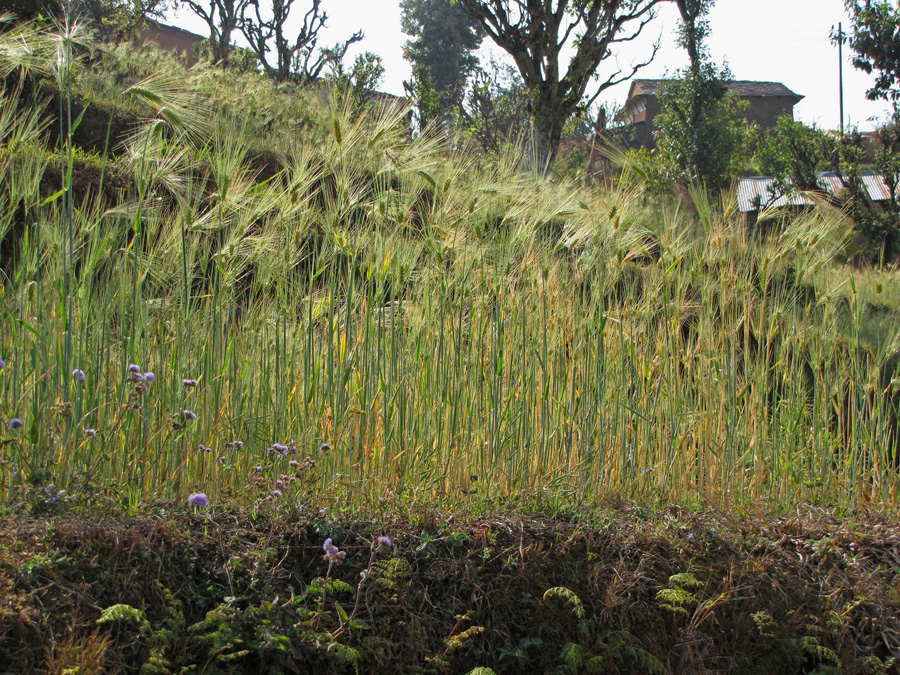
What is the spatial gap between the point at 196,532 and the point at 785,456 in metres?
2.20

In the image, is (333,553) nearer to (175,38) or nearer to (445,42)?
(175,38)

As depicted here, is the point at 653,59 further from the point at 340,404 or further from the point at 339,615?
the point at 339,615

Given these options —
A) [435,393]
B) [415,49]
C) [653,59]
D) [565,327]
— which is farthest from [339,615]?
[415,49]

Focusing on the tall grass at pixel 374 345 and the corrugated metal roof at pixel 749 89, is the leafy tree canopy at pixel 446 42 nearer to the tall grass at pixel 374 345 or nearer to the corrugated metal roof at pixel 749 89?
the corrugated metal roof at pixel 749 89

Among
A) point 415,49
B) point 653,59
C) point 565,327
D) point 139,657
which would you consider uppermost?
point 415,49

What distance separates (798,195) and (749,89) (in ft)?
106

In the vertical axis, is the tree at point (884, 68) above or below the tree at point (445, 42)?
below

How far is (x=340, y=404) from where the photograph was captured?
2.10 meters

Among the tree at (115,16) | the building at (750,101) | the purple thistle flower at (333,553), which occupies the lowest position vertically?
the purple thistle flower at (333,553)

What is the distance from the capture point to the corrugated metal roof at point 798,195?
33.4 feet

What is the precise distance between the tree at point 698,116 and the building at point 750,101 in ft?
69.7

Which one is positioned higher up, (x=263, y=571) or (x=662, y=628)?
(x=263, y=571)

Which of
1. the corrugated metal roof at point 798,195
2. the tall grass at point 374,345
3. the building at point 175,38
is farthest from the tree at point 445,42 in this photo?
the tall grass at point 374,345

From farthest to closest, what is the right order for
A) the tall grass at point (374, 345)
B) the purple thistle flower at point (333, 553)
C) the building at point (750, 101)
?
1. the building at point (750, 101)
2. the tall grass at point (374, 345)
3. the purple thistle flower at point (333, 553)
